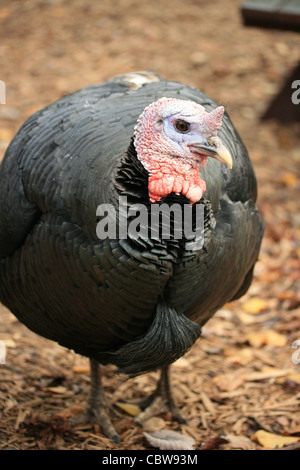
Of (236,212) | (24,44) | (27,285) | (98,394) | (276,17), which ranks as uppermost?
(24,44)

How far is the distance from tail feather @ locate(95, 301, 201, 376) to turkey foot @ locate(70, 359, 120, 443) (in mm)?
721

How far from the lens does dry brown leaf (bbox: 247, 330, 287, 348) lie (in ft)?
14.4

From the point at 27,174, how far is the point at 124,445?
1.44 meters

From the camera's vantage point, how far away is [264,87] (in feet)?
24.1

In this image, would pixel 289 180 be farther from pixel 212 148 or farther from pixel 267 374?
pixel 212 148

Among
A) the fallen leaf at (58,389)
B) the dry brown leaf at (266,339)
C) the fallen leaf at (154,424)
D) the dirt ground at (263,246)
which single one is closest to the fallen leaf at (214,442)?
the dirt ground at (263,246)

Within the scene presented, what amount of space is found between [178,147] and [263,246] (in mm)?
2941

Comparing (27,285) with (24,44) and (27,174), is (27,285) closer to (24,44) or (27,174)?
(27,174)

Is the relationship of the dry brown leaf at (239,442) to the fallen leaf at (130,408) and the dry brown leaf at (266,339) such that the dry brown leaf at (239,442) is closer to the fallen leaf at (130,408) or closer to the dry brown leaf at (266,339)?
the fallen leaf at (130,408)

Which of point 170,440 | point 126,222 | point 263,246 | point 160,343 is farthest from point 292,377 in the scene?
point 126,222

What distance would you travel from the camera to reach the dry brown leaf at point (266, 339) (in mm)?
4391

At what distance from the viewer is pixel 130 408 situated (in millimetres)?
3799

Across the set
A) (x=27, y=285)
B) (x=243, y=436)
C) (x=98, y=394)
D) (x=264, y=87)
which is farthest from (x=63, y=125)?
(x=264, y=87)
